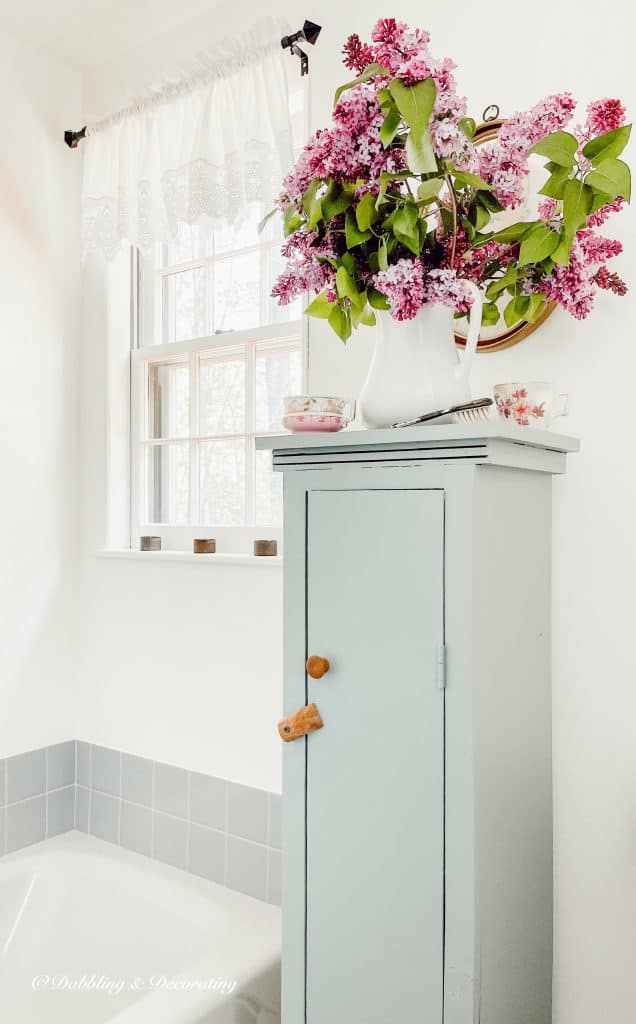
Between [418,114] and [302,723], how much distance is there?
3.05ft

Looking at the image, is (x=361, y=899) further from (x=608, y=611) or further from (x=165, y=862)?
(x=165, y=862)

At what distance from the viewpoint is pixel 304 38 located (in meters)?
1.79

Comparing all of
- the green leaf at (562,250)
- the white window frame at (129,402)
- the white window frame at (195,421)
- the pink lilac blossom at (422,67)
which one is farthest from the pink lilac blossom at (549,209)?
the white window frame at (129,402)

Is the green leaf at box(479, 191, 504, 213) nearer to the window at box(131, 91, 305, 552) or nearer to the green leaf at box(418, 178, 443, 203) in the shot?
the green leaf at box(418, 178, 443, 203)

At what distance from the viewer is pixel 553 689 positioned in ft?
4.75

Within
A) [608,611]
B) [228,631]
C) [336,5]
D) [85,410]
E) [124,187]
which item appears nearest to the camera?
[608,611]

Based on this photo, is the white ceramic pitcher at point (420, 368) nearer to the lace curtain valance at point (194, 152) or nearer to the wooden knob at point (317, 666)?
the wooden knob at point (317, 666)

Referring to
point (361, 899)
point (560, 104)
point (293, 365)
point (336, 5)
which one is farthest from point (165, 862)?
point (336, 5)

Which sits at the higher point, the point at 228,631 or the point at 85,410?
the point at 85,410

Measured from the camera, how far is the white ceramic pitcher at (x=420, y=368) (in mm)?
1196

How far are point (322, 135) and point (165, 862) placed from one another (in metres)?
1.87

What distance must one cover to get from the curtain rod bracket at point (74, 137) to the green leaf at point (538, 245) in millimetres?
1651

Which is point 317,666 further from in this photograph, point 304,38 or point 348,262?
point 304,38

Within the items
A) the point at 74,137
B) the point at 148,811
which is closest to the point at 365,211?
the point at 74,137
